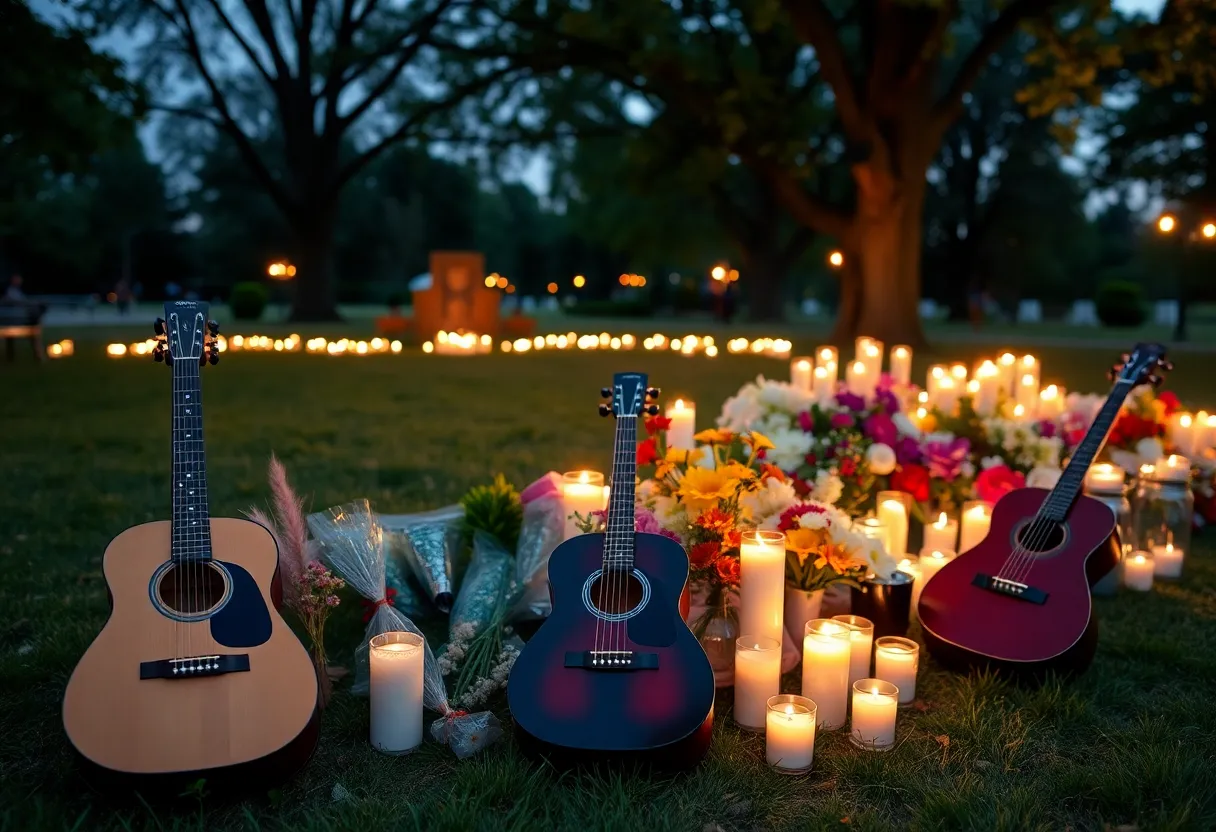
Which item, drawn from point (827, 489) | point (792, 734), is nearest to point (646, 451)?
point (827, 489)

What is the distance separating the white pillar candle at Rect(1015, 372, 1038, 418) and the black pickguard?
4560 mm

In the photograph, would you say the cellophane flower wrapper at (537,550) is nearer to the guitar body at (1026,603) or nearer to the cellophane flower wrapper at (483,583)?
the cellophane flower wrapper at (483,583)

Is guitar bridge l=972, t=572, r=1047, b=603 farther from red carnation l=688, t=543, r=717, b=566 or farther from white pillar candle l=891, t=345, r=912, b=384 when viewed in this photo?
white pillar candle l=891, t=345, r=912, b=384

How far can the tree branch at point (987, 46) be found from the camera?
44.4 feet

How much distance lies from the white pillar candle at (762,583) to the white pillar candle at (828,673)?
0.52 ft

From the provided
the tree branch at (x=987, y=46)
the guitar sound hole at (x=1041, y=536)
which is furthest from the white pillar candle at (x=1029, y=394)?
the tree branch at (x=987, y=46)

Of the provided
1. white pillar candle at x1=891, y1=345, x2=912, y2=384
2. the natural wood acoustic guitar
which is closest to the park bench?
white pillar candle at x1=891, y1=345, x2=912, y2=384

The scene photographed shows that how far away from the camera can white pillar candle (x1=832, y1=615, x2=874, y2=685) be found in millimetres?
3023

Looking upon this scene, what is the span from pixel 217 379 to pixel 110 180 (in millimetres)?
50710

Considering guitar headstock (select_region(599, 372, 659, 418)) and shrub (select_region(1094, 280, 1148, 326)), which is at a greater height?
shrub (select_region(1094, 280, 1148, 326))

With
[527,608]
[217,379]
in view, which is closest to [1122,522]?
[527,608]

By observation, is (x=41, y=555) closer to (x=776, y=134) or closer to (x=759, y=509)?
(x=759, y=509)

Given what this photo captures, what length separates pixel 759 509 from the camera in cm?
338

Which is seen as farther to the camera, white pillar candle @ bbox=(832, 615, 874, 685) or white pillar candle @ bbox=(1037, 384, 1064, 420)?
white pillar candle @ bbox=(1037, 384, 1064, 420)
